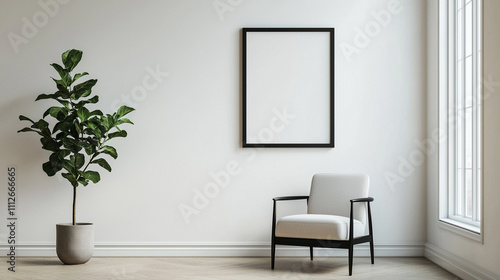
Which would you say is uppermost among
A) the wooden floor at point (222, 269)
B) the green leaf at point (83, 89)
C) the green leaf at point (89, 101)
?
the green leaf at point (83, 89)

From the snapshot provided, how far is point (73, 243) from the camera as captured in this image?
507 cm

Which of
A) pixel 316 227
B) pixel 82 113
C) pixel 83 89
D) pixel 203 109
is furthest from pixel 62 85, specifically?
pixel 316 227

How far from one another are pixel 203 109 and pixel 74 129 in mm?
1208

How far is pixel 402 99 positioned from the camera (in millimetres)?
5652

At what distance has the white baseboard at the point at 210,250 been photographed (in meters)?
5.56

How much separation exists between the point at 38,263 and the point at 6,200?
791 millimetres

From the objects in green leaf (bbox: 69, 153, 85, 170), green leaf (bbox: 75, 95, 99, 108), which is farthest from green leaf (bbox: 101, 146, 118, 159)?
green leaf (bbox: 75, 95, 99, 108)

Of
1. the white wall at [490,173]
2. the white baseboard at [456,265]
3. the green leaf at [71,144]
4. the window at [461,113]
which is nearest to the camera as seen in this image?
the white wall at [490,173]

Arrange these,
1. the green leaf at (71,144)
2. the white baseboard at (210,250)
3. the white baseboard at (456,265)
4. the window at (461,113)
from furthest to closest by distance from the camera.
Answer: the white baseboard at (210,250), the green leaf at (71,144), the window at (461,113), the white baseboard at (456,265)

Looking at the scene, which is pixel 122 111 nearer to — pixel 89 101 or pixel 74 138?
pixel 89 101

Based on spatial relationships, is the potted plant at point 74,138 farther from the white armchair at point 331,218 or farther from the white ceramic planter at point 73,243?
the white armchair at point 331,218

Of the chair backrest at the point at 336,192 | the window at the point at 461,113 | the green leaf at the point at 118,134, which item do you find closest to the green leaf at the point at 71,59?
the green leaf at the point at 118,134

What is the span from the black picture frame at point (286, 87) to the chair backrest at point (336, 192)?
512 millimetres

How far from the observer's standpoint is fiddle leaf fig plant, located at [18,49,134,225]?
510cm
